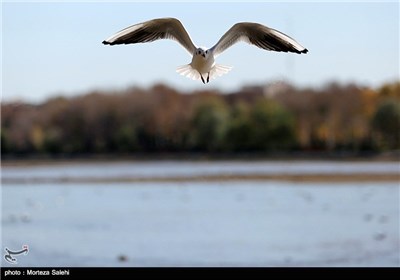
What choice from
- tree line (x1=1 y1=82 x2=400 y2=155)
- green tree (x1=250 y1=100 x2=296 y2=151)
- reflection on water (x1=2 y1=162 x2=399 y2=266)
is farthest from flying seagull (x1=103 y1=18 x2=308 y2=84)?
green tree (x1=250 y1=100 x2=296 y2=151)

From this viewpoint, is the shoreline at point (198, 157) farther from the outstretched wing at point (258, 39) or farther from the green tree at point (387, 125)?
the outstretched wing at point (258, 39)

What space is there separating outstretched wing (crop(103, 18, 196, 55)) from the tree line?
127ft

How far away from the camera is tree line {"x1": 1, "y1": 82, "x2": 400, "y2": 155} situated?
48.8m

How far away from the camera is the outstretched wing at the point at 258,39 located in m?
6.86

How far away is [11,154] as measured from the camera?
47125 mm

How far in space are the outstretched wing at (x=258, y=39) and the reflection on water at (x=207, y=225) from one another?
27.4 ft

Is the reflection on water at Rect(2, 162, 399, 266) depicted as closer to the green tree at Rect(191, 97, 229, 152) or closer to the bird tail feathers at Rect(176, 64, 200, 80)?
the bird tail feathers at Rect(176, 64, 200, 80)

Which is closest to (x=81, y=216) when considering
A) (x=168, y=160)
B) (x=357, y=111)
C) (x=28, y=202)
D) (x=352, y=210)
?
(x=28, y=202)

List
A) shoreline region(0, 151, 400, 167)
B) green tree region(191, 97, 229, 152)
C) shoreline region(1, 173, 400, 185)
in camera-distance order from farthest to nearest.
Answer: green tree region(191, 97, 229, 152), shoreline region(0, 151, 400, 167), shoreline region(1, 173, 400, 185)

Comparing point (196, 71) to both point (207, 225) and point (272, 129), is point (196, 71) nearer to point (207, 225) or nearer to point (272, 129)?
point (207, 225)

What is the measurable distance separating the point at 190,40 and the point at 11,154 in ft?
134

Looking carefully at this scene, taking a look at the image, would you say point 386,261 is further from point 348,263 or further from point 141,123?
point 141,123
